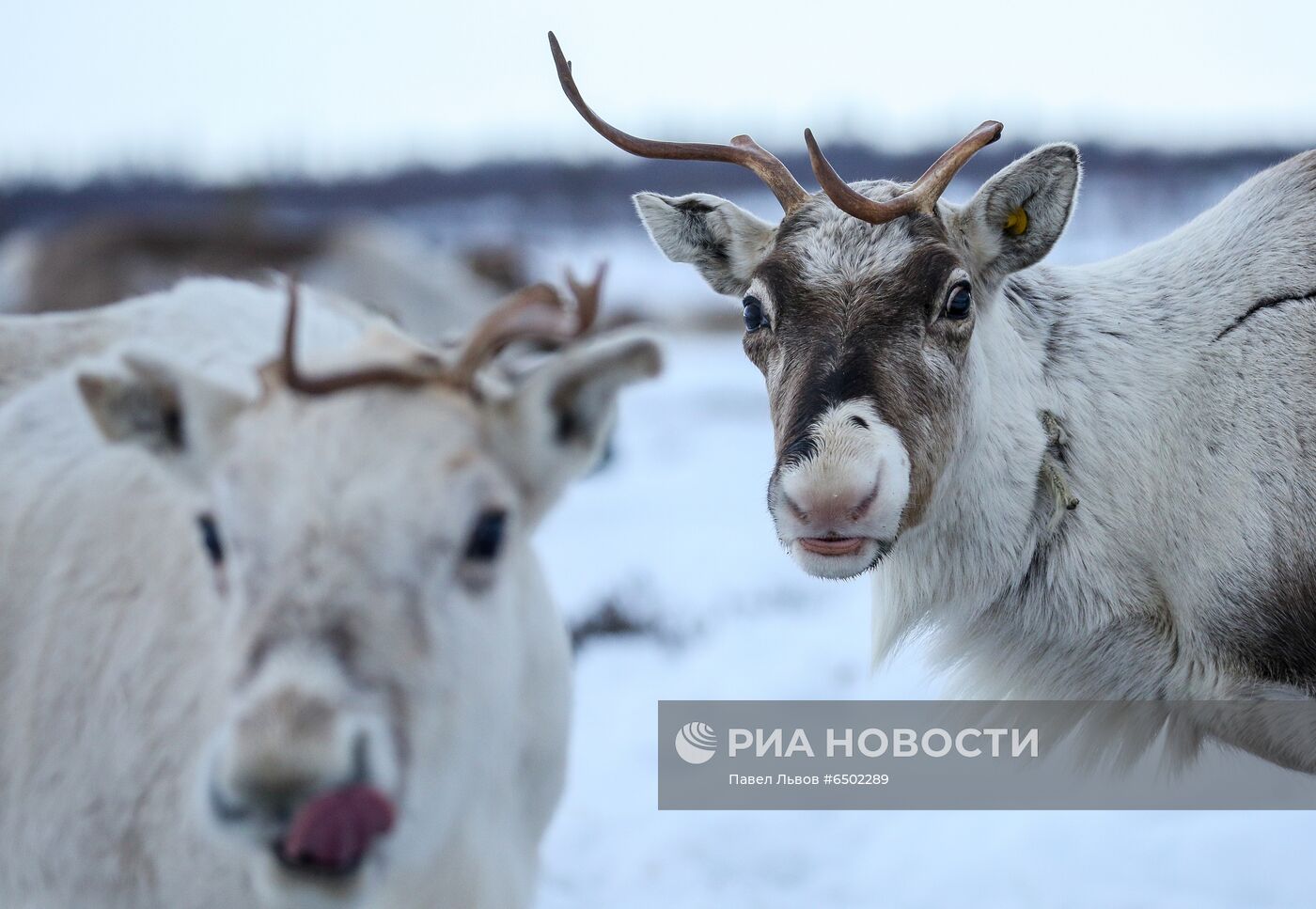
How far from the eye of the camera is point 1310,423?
10.7 feet

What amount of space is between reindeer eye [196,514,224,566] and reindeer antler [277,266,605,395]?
243 mm

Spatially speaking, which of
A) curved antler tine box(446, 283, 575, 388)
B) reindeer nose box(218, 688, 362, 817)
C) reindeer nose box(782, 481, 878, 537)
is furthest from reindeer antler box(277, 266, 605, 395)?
reindeer nose box(782, 481, 878, 537)

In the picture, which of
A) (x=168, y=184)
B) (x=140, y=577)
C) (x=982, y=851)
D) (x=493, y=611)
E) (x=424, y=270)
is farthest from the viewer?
(x=168, y=184)

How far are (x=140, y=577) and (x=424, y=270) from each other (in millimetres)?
12992

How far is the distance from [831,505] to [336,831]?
57.5 inches

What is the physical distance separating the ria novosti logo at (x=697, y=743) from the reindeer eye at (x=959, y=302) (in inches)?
70.5

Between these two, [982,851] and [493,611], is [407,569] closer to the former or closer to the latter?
[493,611]

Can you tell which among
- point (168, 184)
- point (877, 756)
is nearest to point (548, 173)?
point (168, 184)

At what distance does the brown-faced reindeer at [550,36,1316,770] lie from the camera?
3096 mm

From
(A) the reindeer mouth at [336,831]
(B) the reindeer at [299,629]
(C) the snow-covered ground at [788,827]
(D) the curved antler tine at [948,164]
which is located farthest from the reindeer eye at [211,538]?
(D) the curved antler tine at [948,164]

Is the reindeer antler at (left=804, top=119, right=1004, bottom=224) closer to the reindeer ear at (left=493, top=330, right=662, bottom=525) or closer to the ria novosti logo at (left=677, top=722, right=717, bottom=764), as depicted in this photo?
the reindeer ear at (left=493, top=330, right=662, bottom=525)

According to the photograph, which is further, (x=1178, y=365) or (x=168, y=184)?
(x=168, y=184)

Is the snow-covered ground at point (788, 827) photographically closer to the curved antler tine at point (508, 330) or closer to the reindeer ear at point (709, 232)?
the reindeer ear at point (709, 232)

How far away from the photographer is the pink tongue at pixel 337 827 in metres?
1.57
